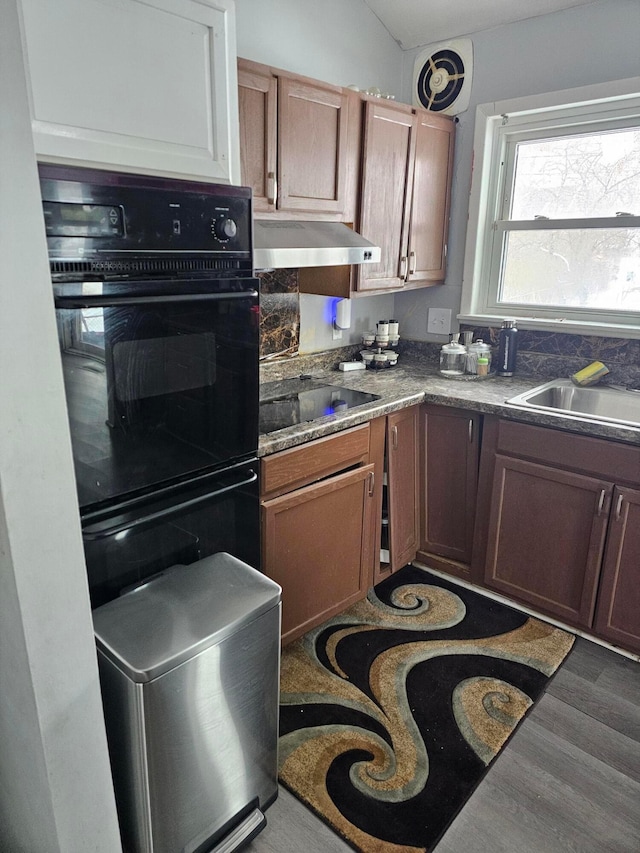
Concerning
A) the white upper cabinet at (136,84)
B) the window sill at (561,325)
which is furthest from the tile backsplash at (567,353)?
the white upper cabinet at (136,84)

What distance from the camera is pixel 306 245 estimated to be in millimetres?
1945

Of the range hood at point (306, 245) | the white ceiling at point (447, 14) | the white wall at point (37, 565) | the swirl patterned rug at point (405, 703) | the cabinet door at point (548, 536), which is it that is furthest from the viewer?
the white ceiling at point (447, 14)

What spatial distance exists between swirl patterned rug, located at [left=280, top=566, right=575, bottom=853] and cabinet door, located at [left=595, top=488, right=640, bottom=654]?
0.19 m

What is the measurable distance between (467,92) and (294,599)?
2408 mm

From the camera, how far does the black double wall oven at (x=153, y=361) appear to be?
1275mm

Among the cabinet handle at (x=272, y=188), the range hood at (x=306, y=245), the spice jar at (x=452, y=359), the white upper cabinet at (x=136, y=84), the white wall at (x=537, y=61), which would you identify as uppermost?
the white wall at (x=537, y=61)

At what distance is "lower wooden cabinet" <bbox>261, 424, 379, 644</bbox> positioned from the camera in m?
1.91

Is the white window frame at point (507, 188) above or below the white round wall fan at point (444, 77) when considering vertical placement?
below

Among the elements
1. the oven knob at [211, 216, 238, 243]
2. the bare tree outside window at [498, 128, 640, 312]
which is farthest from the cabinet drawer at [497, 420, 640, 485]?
the oven knob at [211, 216, 238, 243]

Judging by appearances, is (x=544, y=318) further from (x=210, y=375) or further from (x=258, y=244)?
(x=210, y=375)

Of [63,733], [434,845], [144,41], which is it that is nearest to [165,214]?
[144,41]

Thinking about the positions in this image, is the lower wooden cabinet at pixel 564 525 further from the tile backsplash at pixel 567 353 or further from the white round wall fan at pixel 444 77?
the white round wall fan at pixel 444 77

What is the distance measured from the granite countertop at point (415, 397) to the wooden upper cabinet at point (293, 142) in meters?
0.74

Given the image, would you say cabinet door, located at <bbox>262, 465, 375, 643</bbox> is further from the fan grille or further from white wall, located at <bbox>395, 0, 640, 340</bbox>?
the fan grille
